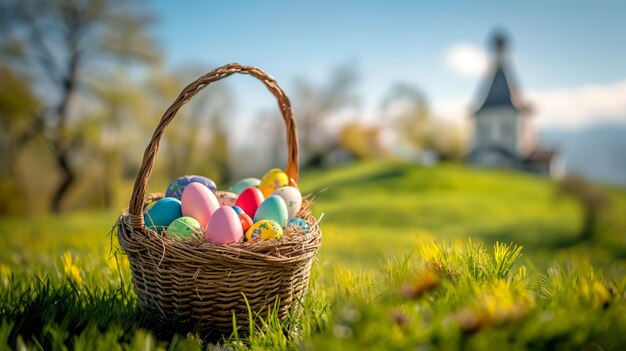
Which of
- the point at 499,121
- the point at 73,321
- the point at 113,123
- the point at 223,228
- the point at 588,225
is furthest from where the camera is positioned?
the point at 499,121

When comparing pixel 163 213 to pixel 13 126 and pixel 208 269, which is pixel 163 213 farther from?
pixel 13 126

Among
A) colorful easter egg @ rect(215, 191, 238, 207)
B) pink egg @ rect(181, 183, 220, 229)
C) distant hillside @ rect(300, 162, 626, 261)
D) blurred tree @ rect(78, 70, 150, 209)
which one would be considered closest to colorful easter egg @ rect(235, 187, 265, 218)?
colorful easter egg @ rect(215, 191, 238, 207)

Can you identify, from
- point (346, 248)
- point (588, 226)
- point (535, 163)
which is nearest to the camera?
point (346, 248)

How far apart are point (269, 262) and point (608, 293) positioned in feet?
4.72

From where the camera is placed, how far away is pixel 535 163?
29.9 m

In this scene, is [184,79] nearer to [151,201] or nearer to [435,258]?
[151,201]

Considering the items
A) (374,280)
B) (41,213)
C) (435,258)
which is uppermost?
(435,258)

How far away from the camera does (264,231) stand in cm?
236

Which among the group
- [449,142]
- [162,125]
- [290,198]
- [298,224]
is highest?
[162,125]

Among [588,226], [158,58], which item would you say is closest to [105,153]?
[158,58]

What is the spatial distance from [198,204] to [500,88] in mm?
31292

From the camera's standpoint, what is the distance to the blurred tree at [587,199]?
954cm

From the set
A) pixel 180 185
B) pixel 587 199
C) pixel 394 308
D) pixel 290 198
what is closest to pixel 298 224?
pixel 290 198

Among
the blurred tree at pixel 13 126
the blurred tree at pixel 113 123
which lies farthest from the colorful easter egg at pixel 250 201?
the blurred tree at pixel 13 126
